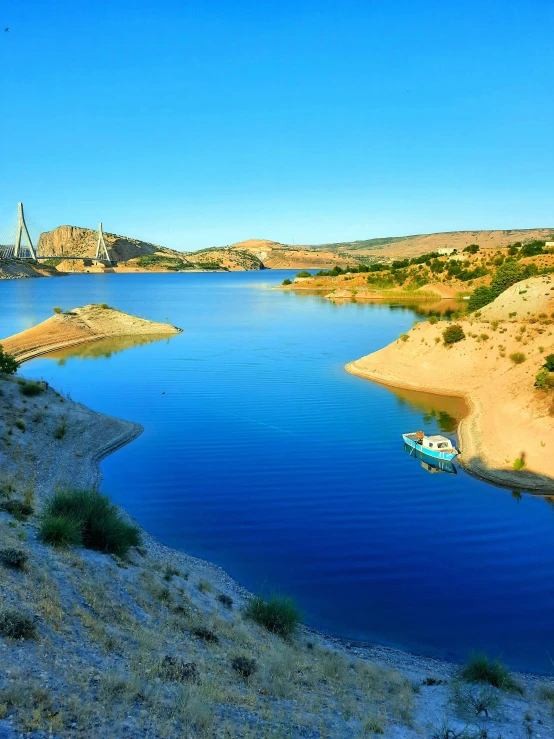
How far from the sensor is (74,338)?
185 ft

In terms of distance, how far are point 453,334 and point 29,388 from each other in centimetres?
2766

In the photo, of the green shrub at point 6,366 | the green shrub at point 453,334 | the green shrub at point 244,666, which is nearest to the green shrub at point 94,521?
the green shrub at point 244,666

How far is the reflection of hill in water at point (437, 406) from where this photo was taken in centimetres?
3002

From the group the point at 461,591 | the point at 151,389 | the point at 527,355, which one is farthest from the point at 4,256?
the point at 461,591

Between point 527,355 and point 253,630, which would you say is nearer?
point 253,630

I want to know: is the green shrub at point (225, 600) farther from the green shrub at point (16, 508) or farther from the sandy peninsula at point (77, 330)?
the sandy peninsula at point (77, 330)

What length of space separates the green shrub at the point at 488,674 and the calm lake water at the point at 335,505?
1.53 m

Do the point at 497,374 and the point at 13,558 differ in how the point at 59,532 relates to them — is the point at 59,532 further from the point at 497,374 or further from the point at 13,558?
the point at 497,374

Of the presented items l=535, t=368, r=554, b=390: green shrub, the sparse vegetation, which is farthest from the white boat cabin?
the sparse vegetation

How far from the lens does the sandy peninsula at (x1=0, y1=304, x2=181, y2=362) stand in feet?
164

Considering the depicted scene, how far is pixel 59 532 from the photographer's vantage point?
11984 mm

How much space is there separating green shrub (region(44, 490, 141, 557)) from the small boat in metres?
13.2

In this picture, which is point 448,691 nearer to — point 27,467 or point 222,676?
point 222,676

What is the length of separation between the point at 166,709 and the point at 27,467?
13.7 metres
